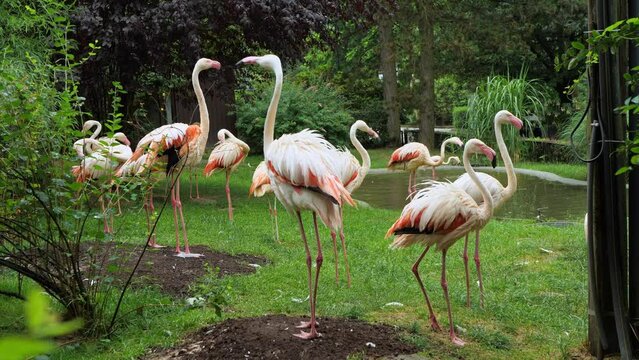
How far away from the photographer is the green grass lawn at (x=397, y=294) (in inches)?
188

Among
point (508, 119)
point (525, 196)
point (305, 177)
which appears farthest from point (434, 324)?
point (525, 196)

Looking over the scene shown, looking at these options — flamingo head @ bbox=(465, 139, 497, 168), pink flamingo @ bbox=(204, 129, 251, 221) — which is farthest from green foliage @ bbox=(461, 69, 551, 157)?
flamingo head @ bbox=(465, 139, 497, 168)

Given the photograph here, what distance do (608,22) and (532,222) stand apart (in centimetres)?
677

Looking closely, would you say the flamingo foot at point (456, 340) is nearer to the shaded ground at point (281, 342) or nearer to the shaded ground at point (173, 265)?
the shaded ground at point (281, 342)

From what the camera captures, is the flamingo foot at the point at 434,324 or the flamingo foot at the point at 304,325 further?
the flamingo foot at the point at 434,324

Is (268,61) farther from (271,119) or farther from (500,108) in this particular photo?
(500,108)

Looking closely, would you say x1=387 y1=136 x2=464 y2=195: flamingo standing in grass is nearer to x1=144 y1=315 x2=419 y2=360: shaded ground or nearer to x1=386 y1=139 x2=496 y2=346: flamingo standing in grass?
x1=386 y1=139 x2=496 y2=346: flamingo standing in grass

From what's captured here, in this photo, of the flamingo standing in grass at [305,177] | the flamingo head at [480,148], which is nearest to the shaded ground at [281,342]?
the flamingo standing in grass at [305,177]

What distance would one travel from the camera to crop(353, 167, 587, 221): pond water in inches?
458

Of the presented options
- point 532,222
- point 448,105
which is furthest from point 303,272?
point 448,105

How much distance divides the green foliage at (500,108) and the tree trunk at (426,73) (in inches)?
98.9

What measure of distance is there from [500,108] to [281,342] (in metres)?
16.7

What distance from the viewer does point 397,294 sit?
601cm

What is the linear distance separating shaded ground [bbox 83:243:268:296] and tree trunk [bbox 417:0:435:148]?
1608 cm
